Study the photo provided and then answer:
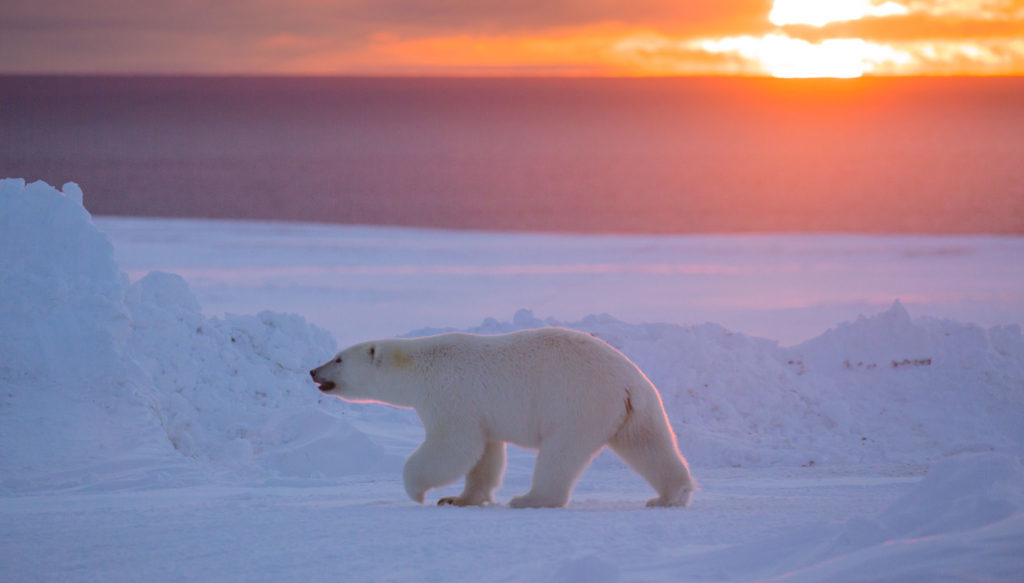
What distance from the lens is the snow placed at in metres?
4.47

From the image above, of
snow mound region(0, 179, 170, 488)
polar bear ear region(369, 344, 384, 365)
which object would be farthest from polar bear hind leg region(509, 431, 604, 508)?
snow mound region(0, 179, 170, 488)

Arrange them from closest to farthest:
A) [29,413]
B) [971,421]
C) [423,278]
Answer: [29,413]
[971,421]
[423,278]

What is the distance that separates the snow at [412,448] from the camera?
447 centimetres

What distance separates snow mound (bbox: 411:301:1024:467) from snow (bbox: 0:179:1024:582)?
0.03 metres

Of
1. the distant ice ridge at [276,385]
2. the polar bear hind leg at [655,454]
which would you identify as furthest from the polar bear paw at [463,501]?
the distant ice ridge at [276,385]

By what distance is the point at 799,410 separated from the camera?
34.2 feet

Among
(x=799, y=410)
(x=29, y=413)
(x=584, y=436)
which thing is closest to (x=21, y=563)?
(x=584, y=436)

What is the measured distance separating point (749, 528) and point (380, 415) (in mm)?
6156

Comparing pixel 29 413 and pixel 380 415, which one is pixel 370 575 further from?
pixel 380 415

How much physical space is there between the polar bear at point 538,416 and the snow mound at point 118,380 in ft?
8.07

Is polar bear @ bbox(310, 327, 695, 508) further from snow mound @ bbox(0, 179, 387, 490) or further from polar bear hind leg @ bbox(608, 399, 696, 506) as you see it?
snow mound @ bbox(0, 179, 387, 490)

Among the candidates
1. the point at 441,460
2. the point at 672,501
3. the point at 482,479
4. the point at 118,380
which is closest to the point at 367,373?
the point at 441,460

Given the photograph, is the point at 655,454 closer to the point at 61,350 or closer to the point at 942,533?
the point at 942,533

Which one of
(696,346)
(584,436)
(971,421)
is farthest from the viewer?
(696,346)
